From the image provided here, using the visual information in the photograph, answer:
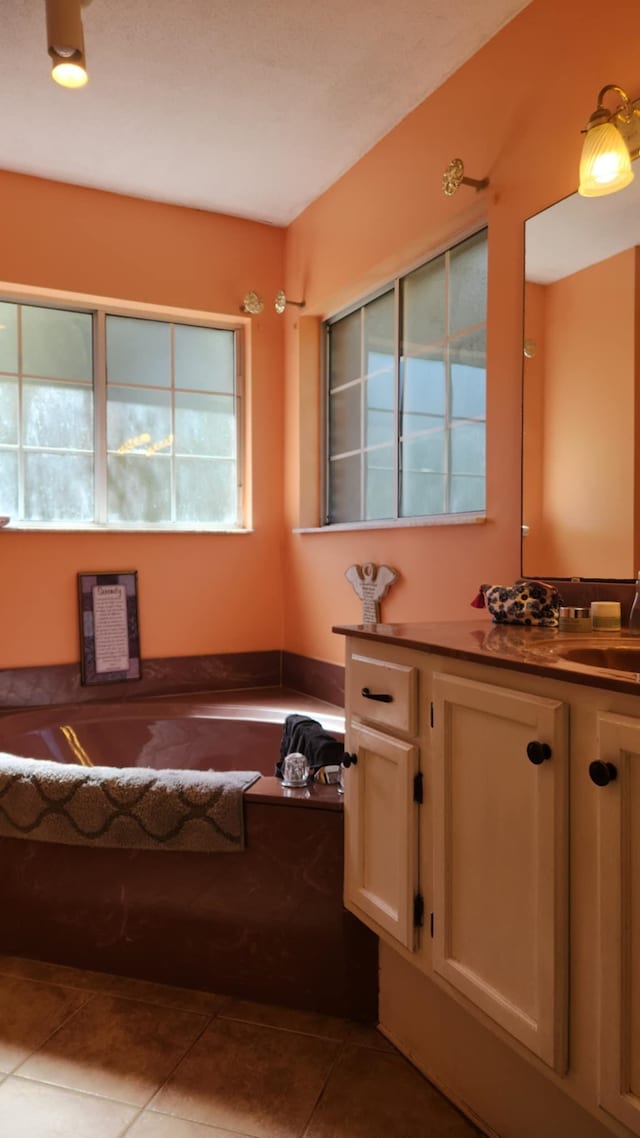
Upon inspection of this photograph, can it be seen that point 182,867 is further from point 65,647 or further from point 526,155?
point 526,155

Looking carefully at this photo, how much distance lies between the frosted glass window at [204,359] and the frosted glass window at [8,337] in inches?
26.0

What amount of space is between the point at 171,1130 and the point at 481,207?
2349mm

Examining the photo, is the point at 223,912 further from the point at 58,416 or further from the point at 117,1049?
the point at 58,416

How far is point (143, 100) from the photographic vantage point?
2.47 metres

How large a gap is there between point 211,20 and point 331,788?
2.08m

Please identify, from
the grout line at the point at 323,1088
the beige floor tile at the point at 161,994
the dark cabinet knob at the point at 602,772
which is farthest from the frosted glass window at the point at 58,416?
the dark cabinet knob at the point at 602,772

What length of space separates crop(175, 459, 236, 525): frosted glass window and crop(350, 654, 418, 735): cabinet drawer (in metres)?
1.90

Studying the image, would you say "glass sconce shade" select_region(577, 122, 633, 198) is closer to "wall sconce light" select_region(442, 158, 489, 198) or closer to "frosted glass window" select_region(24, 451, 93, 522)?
"wall sconce light" select_region(442, 158, 489, 198)

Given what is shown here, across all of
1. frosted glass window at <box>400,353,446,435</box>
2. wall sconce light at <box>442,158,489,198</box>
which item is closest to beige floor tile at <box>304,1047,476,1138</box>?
frosted glass window at <box>400,353,446,435</box>

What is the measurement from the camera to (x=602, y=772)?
100cm

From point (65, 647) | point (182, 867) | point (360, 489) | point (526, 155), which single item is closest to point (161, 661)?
point (65, 647)

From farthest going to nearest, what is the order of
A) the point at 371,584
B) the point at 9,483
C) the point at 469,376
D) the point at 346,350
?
the point at 346,350 < the point at 9,483 < the point at 371,584 < the point at 469,376

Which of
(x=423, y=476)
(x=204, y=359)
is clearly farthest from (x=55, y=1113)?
(x=204, y=359)

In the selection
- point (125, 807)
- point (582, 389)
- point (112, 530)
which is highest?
point (582, 389)
